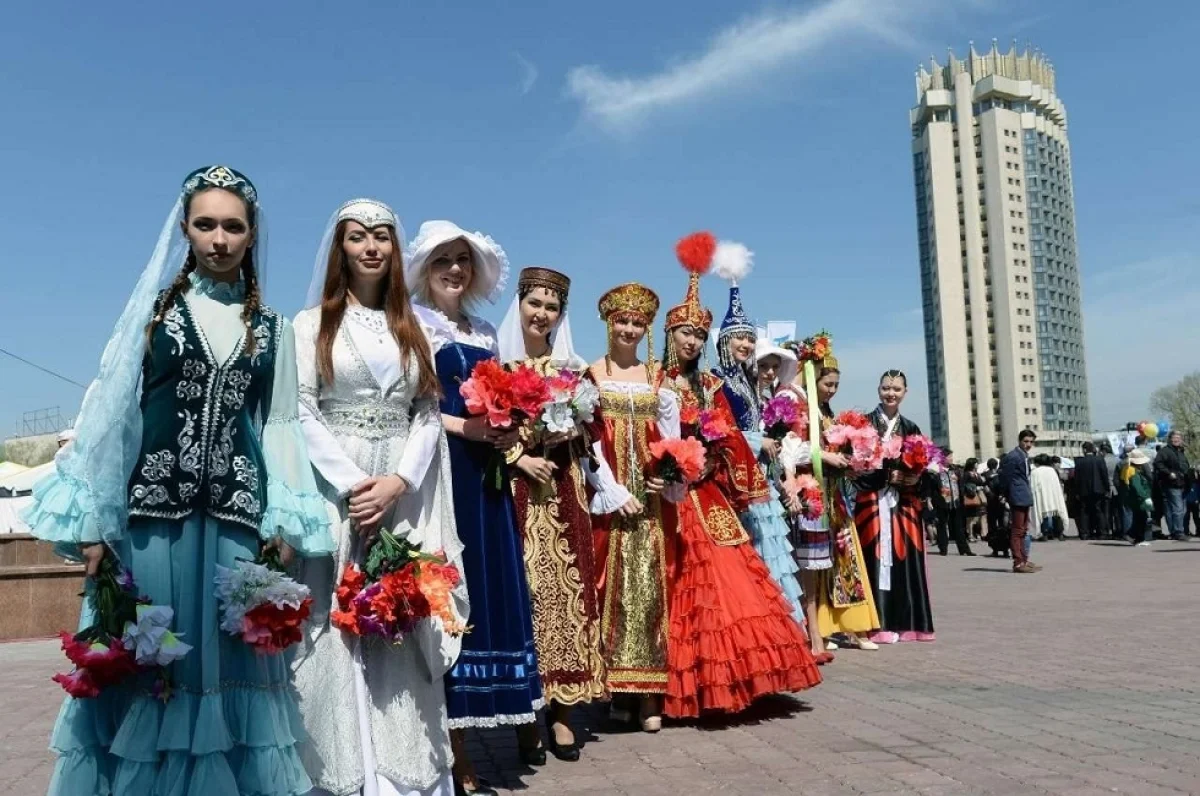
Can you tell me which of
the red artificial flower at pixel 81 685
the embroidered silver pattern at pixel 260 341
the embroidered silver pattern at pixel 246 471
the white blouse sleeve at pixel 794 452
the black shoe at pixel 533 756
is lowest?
the black shoe at pixel 533 756

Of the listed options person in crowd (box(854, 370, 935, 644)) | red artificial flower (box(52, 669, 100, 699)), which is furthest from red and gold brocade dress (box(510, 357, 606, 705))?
person in crowd (box(854, 370, 935, 644))

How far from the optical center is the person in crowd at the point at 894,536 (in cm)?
873

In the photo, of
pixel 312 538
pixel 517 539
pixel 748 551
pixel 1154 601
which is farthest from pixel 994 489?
pixel 312 538

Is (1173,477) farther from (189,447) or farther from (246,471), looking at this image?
(189,447)

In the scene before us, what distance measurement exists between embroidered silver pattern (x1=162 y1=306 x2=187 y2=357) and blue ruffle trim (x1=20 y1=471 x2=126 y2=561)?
1.60 feet

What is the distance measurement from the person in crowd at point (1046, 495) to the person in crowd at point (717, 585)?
17.7 m

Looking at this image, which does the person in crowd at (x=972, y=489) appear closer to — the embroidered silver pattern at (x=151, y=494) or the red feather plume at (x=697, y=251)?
the red feather plume at (x=697, y=251)

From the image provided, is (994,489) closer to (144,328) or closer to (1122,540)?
(1122,540)

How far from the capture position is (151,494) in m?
3.02

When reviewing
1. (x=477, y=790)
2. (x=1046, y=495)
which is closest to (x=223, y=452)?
(x=477, y=790)

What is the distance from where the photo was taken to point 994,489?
65.8 feet

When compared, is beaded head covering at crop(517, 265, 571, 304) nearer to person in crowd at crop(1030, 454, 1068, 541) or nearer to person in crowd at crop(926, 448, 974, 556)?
person in crowd at crop(926, 448, 974, 556)

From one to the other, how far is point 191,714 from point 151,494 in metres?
0.63

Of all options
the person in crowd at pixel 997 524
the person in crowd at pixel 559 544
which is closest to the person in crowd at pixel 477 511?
the person in crowd at pixel 559 544
